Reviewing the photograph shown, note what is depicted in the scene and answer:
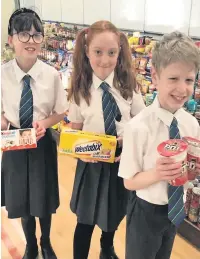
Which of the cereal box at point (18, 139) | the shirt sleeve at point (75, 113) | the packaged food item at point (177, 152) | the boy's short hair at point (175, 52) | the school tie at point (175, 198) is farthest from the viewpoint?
the shirt sleeve at point (75, 113)

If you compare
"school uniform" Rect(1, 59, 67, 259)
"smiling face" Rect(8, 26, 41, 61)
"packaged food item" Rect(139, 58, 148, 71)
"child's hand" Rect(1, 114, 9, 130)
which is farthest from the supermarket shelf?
"smiling face" Rect(8, 26, 41, 61)

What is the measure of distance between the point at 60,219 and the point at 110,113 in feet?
4.82

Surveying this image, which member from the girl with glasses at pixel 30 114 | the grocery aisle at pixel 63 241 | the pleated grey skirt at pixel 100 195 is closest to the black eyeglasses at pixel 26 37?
the girl with glasses at pixel 30 114

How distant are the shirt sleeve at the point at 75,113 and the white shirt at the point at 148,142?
56cm

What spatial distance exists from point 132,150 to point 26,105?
0.77 m

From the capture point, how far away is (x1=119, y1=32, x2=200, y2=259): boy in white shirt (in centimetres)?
136

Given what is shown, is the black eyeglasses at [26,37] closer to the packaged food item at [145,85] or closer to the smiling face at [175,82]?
the smiling face at [175,82]

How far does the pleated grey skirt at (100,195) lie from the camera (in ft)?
6.44

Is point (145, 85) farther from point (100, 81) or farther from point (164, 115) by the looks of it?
point (164, 115)

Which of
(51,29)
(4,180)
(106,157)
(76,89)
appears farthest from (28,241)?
(51,29)

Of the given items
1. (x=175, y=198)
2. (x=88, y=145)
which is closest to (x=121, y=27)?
(x=88, y=145)

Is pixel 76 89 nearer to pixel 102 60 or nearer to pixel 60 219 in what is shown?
pixel 102 60

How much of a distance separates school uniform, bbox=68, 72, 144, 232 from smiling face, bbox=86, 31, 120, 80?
3.2 inches

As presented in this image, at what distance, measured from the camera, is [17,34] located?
187cm
